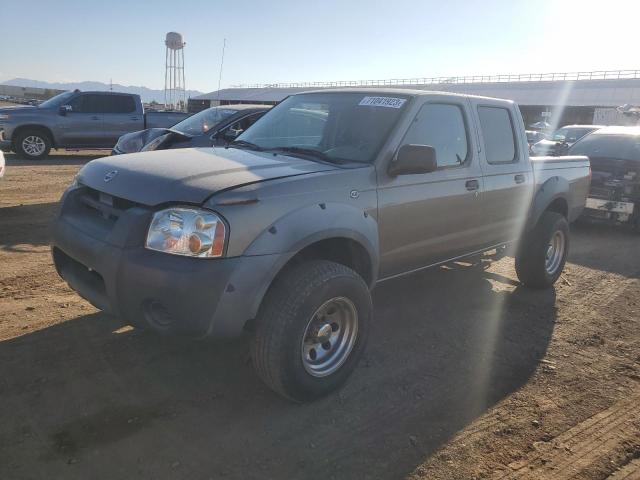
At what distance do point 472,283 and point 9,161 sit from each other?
1270 cm

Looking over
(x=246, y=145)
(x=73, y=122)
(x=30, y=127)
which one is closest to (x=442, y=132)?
(x=246, y=145)

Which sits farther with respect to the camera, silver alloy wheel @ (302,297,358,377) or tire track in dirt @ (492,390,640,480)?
silver alloy wheel @ (302,297,358,377)

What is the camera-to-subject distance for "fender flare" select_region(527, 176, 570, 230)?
5.34 metres

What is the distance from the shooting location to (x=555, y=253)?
583 centimetres

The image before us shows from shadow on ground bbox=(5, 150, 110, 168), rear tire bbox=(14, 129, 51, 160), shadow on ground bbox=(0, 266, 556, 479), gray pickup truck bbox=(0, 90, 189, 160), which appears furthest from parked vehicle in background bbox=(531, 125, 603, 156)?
rear tire bbox=(14, 129, 51, 160)

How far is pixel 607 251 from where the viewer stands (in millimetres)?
7723

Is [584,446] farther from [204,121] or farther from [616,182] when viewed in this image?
[204,121]

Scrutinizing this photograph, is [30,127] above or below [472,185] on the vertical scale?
above

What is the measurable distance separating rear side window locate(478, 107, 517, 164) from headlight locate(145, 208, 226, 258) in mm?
2835

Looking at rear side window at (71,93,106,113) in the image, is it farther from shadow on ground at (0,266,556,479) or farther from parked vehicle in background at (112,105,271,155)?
shadow on ground at (0,266,556,479)

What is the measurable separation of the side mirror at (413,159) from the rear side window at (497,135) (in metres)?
1.30

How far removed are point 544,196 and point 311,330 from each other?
3355mm

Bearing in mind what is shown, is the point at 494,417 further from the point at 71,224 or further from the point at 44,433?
the point at 71,224

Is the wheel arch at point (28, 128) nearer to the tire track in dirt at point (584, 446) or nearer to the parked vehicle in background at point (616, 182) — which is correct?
the parked vehicle in background at point (616, 182)
